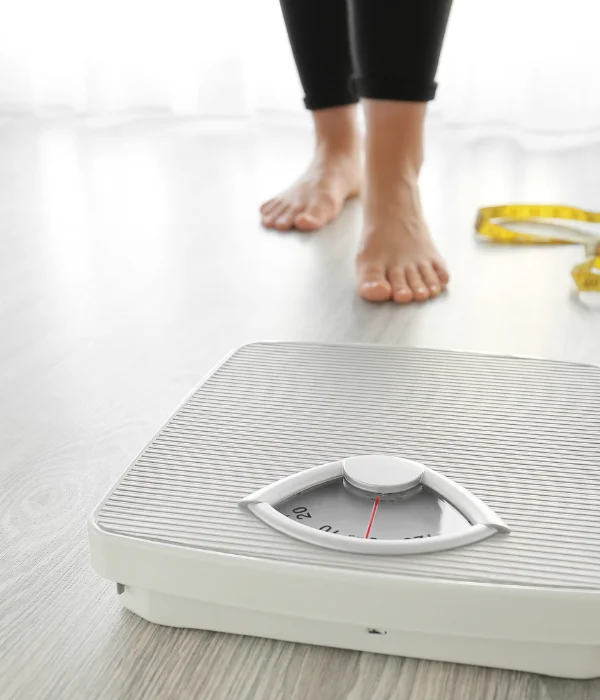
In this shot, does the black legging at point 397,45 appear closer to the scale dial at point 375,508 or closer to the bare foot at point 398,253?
the bare foot at point 398,253

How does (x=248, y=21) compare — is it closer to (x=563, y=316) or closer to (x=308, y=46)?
(x=308, y=46)

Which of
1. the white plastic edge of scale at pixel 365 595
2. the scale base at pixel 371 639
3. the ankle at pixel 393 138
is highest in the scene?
the ankle at pixel 393 138

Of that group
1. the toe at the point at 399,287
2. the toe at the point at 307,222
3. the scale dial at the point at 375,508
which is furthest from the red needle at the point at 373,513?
the toe at the point at 307,222

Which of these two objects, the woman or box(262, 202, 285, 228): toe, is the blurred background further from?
the woman

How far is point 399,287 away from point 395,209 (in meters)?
0.11

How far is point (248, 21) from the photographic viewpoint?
1.91 m

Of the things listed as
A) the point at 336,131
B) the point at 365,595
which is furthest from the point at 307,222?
the point at 365,595

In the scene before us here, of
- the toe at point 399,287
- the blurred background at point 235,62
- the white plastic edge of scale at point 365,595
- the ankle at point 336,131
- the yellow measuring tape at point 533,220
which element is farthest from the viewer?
the blurred background at point 235,62

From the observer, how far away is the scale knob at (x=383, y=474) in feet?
1.52

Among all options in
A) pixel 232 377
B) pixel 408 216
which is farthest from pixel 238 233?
pixel 232 377

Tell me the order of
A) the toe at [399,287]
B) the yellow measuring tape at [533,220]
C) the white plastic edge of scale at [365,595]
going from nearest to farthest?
the white plastic edge of scale at [365,595] → the toe at [399,287] → the yellow measuring tape at [533,220]

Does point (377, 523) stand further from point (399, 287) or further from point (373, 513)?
point (399, 287)

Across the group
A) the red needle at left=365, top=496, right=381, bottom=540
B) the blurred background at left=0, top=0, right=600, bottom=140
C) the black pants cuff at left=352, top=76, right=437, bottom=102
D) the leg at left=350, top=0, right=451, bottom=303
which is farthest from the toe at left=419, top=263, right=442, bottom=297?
the blurred background at left=0, top=0, right=600, bottom=140

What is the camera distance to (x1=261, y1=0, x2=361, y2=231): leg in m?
1.19
